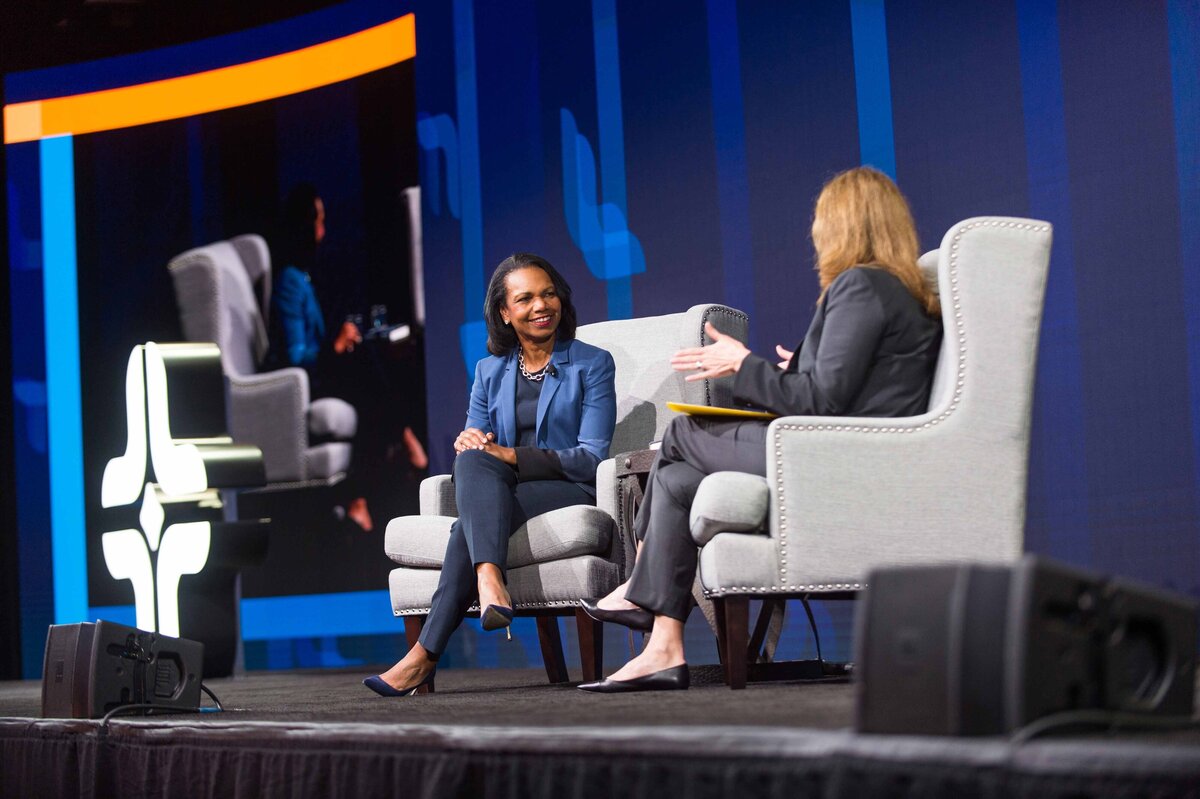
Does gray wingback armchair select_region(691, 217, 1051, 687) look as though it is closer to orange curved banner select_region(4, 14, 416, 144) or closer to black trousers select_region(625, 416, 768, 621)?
black trousers select_region(625, 416, 768, 621)

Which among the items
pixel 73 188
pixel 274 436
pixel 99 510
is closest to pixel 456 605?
pixel 274 436

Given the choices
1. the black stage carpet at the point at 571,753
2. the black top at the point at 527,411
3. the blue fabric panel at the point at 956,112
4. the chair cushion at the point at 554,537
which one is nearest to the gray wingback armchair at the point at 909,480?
the black stage carpet at the point at 571,753

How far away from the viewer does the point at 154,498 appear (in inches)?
201

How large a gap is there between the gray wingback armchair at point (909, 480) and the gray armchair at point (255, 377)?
11.8 feet

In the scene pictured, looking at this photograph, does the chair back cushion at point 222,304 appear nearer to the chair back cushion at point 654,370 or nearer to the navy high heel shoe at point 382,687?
the chair back cushion at point 654,370

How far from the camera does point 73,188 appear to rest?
6410mm

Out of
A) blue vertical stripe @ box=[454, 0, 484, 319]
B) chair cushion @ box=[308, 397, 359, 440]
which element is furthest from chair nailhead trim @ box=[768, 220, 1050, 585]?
chair cushion @ box=[308, 397, 359, 440]

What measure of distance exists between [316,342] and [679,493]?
3690mm

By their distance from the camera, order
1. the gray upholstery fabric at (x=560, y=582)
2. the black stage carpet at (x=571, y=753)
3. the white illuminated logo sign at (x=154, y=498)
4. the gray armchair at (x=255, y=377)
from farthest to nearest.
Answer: the gray armchair at (x=255, y=377) < the white illuminated logo sign at (x=154, y=498) < the gray upholstery fabric at (x=560, y=582) < the black stage carpet at (x=571, y=753)

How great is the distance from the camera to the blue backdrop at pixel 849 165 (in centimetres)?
377

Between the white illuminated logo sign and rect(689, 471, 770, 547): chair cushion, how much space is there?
3.18 meters

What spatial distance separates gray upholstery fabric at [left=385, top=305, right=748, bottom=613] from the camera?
3.05 meters

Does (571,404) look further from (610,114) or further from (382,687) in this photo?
(610,114)

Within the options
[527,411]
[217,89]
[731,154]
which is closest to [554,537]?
[527,411]
